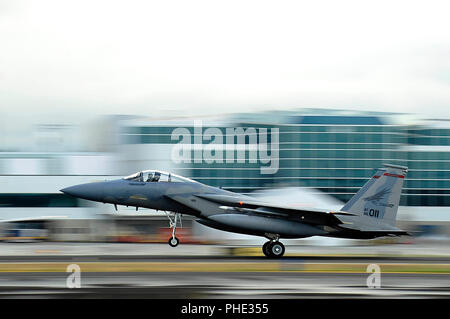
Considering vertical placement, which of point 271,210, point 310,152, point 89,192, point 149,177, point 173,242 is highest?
point 310,152

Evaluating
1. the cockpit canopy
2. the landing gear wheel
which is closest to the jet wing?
the cockpit canopy

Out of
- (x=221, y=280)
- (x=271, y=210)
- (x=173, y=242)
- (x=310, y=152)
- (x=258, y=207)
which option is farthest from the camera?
(x=310, y=152)

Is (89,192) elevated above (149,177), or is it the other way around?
(149,177)

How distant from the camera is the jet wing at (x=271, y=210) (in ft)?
82.0

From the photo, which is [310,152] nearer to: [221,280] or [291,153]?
[291,153]

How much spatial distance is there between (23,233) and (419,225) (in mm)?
38207

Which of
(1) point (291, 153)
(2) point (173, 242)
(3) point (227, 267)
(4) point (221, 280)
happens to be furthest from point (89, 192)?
(1) point (291, 153)

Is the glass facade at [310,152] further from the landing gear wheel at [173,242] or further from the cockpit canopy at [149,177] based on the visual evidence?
the landing gear wheel at [173,242]

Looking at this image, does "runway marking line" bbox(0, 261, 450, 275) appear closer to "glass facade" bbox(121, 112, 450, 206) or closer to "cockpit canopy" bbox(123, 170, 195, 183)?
"cockpit canopy" bbox(123, 170, 195, 183)

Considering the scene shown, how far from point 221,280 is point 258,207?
7.00 metres

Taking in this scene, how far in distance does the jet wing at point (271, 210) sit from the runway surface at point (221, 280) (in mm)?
1768

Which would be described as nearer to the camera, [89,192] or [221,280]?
[221,280]

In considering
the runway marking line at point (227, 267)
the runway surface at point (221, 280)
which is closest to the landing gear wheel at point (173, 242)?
the runway surface at point (221, 280)

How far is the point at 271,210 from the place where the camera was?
25.1 m
